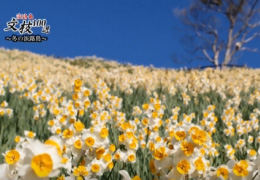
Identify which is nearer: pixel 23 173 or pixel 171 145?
pixel 23 173

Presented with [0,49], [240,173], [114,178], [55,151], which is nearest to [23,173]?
[55,151]

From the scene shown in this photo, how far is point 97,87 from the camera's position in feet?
20.1

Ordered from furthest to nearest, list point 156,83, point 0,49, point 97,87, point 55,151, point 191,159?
point 0,49
point 156,83
point 97,87
point 191,159
point 55,151

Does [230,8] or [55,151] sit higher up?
[230,8]

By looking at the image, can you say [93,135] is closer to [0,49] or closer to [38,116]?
[38,116]

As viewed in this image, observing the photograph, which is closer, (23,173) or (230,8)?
(23,173)

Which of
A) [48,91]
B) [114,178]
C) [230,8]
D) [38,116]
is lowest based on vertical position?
[114,178]

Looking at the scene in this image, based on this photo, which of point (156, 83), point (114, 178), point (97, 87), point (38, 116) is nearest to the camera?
point (114, 178)

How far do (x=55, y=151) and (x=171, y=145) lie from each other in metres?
0.76

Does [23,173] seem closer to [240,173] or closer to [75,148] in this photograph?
[75,148]

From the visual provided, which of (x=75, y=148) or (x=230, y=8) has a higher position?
(x=230, y=8)

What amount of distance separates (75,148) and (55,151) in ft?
2.81

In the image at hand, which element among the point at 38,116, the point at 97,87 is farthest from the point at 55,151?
the point at 97,87

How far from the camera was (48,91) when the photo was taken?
6.15 metres
